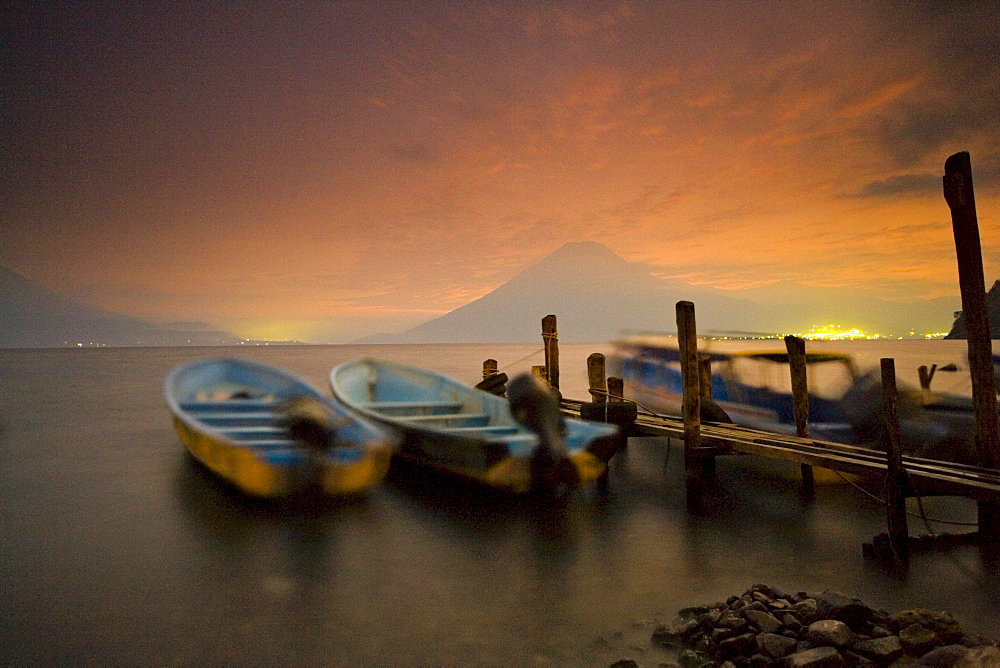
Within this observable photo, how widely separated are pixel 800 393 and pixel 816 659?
696 cm

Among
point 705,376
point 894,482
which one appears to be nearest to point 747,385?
point 705,376

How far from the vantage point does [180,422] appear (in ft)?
34.9

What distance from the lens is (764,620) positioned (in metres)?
4.86

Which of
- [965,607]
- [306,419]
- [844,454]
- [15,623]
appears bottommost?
[965,607]

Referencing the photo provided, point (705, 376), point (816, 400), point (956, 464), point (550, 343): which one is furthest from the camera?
point (550, 343)

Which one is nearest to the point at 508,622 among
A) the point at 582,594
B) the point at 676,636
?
the point at 582,594

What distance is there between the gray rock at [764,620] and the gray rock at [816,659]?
486mm

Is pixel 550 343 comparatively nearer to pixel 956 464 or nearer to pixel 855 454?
pixel 855 454

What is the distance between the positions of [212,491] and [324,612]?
20.0ft

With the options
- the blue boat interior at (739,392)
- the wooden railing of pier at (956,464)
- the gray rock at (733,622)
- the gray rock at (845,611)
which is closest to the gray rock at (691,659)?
the gray rock at (733,622)

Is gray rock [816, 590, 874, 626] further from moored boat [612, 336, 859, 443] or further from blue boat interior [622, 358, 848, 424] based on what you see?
moored boat [612, 336, 859, 443]

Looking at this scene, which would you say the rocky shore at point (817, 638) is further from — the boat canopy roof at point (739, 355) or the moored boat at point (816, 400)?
the boat canopy roof at point (739, 355)

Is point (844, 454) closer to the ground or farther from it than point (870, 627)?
farther from it

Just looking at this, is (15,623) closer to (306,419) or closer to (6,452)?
(306,419)
